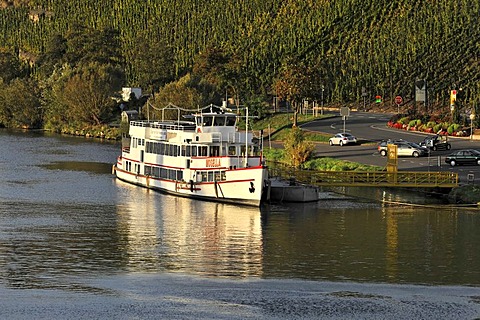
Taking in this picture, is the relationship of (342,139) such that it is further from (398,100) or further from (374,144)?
(398,100)

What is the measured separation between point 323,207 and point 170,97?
88.7 meters

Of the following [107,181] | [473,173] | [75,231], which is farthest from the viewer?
[107,181]

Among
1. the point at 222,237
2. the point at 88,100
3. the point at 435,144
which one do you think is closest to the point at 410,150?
the point at 435,144

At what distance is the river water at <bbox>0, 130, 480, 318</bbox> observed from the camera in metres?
61.9

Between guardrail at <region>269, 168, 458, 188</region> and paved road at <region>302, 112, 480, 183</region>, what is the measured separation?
3.74 metres

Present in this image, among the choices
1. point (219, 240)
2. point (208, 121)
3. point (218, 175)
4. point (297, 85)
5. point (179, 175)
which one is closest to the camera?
point (219, 240)

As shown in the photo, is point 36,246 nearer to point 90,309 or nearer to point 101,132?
point 90,309

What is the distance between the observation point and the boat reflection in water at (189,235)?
65.0 m

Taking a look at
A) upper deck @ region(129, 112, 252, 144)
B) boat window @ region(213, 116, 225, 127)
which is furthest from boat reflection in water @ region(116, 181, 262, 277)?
boat window @ region(213, 116, 225, 127)

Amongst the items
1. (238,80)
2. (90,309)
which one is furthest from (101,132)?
(90,309)

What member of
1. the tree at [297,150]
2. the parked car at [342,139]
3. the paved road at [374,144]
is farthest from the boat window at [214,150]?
the parked car at [342,139]

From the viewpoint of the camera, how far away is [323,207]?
9056 centimetres

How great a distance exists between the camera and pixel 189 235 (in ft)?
252

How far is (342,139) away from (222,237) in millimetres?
59986
